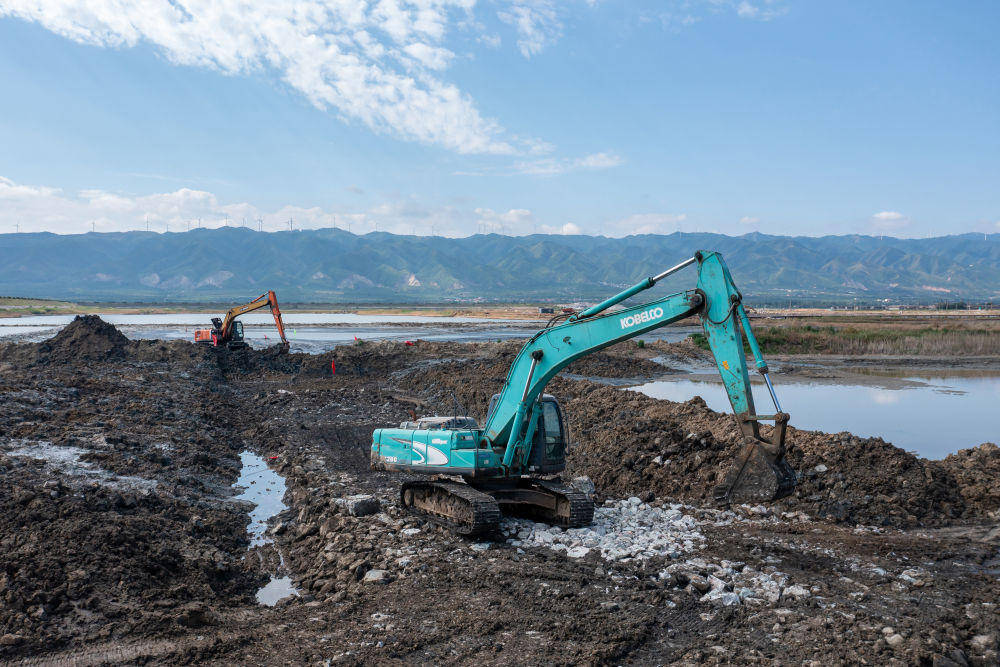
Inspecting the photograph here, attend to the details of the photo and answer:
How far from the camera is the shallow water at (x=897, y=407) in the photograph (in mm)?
19766

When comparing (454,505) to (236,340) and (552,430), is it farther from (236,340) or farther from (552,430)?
(236,340)

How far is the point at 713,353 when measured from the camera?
9.75 meters

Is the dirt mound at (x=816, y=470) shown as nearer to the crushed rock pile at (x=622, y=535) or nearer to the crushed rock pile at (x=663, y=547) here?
the crushed rock pile at (x=622, y=535)

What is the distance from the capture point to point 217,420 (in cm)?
2186

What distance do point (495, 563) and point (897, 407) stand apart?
21580 mm

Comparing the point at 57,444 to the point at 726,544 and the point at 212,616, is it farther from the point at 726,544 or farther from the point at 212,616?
the point at 726,544

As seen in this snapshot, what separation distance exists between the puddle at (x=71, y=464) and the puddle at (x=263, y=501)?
2.02 meters

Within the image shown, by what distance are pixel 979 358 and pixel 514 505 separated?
43627 millimetres

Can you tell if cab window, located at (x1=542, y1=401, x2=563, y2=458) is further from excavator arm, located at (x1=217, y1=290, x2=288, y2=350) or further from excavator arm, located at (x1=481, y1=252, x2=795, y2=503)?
excavator arm, located at (x1=217, y1=290, x2=288, y2=350)

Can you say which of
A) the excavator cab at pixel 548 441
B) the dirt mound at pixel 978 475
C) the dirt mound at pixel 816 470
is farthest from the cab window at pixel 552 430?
the dirt mound at pixel 978 475

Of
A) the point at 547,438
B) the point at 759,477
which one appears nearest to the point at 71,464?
the point at 547,438

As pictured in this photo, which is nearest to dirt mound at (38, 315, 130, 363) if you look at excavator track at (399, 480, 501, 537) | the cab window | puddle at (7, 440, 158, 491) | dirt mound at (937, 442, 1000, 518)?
puddle at (7, 440, 158, 491)

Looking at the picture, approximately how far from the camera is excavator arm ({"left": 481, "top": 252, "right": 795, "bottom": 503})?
956 centimetres

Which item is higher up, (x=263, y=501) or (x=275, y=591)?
(x=275, y=591)
